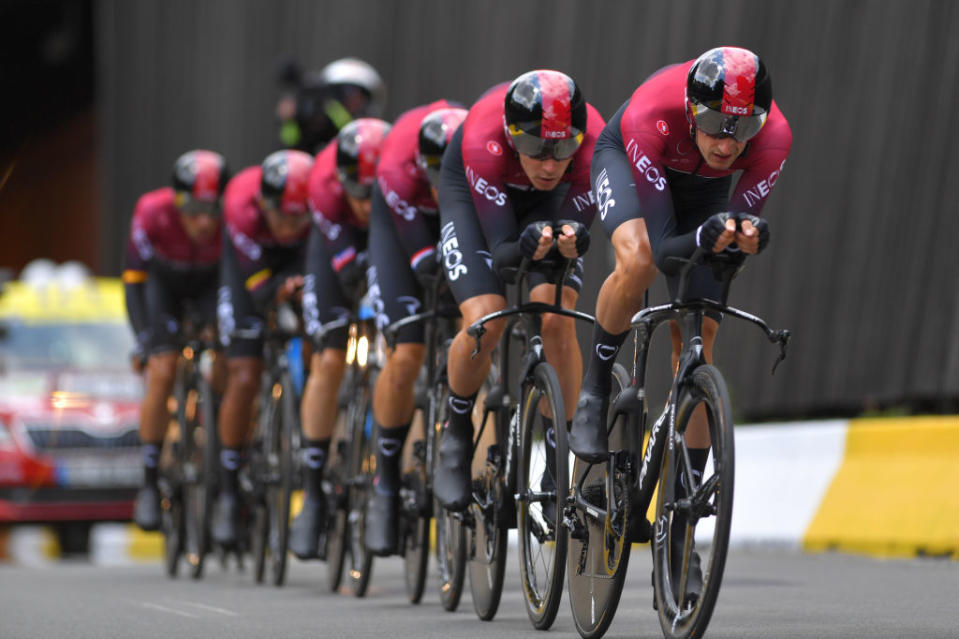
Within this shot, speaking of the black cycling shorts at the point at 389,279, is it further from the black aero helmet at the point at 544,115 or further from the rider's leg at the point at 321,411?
the black aero helmet at the point at 544,115

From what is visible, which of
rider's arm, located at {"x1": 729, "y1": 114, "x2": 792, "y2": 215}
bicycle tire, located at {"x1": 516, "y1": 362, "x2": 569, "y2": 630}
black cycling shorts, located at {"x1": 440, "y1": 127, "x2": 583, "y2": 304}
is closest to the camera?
rider's arm, located at {"x1": 729, "y1": 114, "x2": 792, "y2": 215}

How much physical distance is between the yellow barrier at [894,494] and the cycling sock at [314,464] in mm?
2935

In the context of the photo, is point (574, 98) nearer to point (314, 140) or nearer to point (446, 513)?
point (446, 513)

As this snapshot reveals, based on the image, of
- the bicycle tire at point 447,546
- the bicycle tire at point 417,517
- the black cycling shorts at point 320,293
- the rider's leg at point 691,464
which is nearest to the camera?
the rider's leg at point 691,464

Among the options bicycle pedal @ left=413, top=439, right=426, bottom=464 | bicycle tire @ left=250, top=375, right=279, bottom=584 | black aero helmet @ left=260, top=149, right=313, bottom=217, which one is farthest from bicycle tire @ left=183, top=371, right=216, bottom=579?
bicycle pedal @ left=413, top=439, right=426, bottom=464

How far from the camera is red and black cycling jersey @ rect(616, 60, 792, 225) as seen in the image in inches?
235

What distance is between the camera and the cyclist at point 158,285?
12.3 m

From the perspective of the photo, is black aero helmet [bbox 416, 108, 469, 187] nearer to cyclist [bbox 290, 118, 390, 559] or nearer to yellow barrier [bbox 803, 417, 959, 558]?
cyclist [bbox 290, 118, 390, 559]

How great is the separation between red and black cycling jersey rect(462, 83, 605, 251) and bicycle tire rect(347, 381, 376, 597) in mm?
2027

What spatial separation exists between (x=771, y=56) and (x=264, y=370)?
13.4ft

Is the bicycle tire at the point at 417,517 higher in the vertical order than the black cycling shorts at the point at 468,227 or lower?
lower

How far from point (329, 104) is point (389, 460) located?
596 centimetres

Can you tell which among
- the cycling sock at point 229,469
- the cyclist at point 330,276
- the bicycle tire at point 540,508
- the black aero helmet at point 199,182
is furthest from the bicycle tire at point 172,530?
the bicycle tire at point 540,508

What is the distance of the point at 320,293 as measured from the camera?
9.96 m
